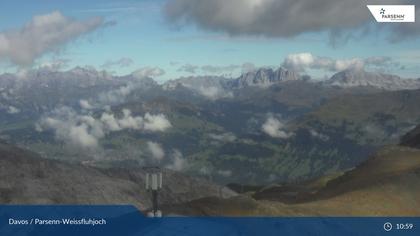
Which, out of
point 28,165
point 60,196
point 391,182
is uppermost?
point 28,165

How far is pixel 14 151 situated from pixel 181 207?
12474 centimetres

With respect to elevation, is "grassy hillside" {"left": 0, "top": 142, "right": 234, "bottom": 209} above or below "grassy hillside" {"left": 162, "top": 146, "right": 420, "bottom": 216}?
above

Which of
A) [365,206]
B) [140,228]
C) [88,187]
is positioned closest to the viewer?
[140,228]

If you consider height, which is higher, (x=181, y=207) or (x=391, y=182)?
(x=391, y=182)

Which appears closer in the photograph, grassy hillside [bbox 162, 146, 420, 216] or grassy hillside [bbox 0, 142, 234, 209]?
grassy hillside [bbox 162, 146, 420, 216]

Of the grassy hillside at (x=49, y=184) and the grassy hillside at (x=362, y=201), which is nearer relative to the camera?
the grassy hillside at (x=362, y=201)

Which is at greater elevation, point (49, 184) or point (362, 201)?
point (49, 184)

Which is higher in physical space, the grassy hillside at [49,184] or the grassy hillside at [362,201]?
the grassy hillside at [49,184]

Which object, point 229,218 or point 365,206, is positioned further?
point 365,206

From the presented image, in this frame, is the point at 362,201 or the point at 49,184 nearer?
the point at 362,201

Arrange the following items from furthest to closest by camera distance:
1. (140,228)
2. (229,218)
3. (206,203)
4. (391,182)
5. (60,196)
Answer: (60,196), (391,182), (206,203), (229,218), (140,228)

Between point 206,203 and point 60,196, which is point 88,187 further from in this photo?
point 206,203

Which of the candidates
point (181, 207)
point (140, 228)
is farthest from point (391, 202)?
point (140, 228)

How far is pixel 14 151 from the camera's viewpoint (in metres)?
193
